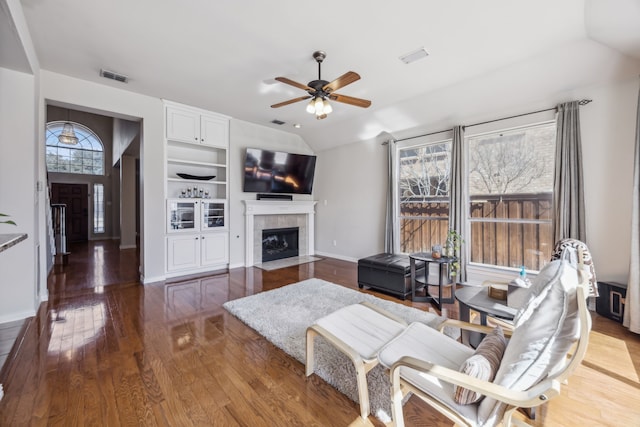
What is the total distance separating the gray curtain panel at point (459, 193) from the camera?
416 centimetres

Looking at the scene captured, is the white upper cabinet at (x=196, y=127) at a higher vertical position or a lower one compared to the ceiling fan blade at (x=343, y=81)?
higher

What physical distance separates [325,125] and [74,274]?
553 centimetres

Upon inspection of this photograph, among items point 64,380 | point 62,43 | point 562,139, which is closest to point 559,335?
point 64,380

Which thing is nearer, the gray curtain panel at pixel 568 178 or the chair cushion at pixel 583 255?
the chair cushion at pixel 583 255

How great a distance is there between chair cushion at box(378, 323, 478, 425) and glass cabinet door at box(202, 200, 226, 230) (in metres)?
4.25

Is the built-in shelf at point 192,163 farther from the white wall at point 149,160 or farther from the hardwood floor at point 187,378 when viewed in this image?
the hardwood floor at point 187,378

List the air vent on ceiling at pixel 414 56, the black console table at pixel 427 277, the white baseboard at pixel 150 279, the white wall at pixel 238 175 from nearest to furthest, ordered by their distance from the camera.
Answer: the air vent on ceiling at pixel 414 56 < the black console table at pixel 427 277 < the white baseboard at pixel 150 279 < the white wall at pixel 238 175

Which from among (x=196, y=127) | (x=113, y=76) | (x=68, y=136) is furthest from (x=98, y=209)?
(x=113, y=76)

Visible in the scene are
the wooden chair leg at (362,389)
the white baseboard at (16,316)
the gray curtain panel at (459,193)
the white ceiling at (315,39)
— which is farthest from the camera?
the gray curtain panel at (459,193)

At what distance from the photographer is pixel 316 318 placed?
294 centimetres

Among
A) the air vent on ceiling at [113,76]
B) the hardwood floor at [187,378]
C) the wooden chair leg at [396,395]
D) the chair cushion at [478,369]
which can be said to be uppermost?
the air vent on ceiling at [113,76]

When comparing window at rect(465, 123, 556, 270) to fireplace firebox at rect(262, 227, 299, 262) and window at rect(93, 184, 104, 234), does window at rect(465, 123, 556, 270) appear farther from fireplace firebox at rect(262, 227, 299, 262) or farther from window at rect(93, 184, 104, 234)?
window at rect(93, 184, 104, 234)

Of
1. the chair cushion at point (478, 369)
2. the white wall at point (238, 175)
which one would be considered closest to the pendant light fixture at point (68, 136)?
the white wall at point (238, 175)

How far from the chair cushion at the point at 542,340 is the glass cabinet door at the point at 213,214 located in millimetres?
4853
